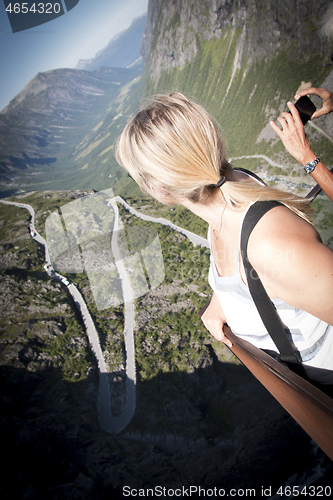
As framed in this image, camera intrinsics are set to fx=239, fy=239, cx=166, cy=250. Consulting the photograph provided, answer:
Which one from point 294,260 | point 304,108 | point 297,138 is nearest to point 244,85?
point 304,108

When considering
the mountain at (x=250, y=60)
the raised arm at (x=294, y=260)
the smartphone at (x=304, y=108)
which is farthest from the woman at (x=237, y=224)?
the mountain at (x=250, y=60)

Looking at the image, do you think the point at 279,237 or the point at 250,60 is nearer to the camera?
the point at 279,237

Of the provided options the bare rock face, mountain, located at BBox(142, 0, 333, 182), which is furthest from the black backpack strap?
mountain, located at BBox(142, 0, 333, 182)

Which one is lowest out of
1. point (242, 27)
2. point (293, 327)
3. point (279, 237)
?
point (293, 327)

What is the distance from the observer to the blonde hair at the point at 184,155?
59.3 inches

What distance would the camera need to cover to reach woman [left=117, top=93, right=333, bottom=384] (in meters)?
1.16

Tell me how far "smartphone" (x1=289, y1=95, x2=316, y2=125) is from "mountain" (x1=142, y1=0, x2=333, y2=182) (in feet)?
165

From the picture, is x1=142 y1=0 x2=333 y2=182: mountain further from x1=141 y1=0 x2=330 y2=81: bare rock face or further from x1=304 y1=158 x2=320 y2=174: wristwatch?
x1=304 y1=158 x2=320 y2=174: wristwatch

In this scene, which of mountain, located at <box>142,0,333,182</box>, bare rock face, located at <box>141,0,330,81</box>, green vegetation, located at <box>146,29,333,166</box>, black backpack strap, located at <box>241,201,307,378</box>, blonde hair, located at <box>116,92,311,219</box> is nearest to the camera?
black backpack strap, located at <box>241,201,307,378</box>

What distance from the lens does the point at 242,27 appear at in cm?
7938

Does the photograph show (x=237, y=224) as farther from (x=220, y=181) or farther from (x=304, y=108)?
(x=304, y=108)

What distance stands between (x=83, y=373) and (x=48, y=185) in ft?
480

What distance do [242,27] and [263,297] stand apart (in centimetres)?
11029

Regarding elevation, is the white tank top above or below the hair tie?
below
